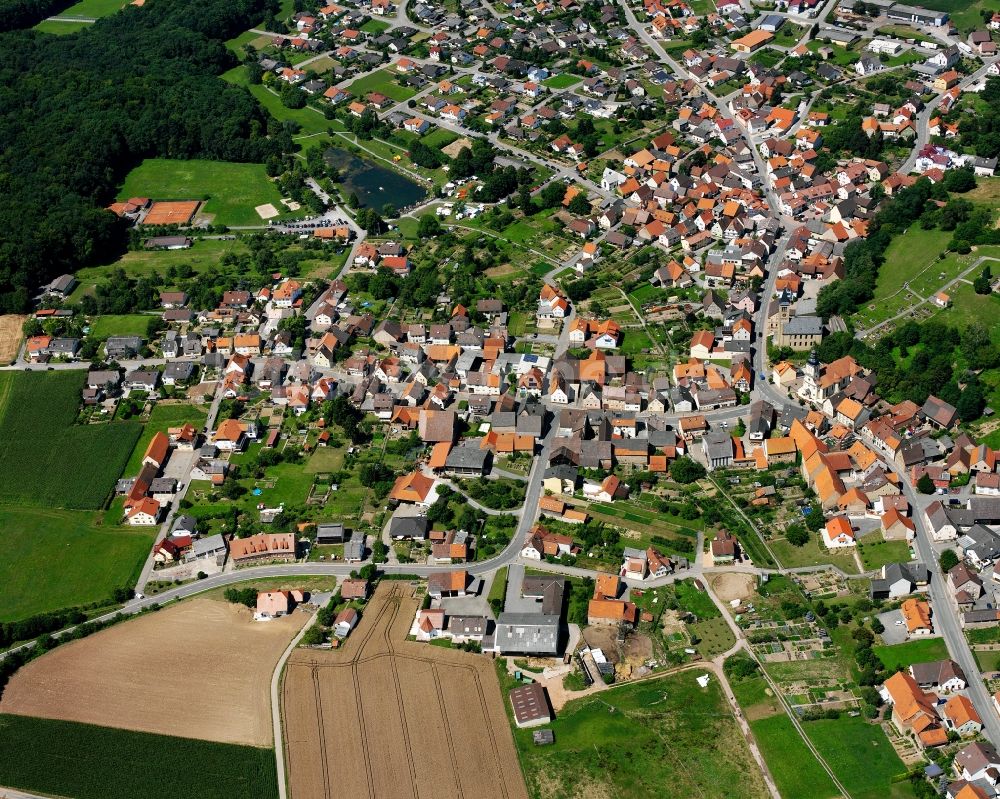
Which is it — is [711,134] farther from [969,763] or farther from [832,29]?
[969,763]

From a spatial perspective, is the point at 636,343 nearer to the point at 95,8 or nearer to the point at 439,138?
the point at 439,138

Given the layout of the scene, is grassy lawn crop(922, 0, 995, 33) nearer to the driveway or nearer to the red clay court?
the red clay court

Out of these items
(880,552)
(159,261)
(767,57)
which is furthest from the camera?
(767,57)

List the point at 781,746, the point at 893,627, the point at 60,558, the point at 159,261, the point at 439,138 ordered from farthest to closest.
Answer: the point at 439,138 → the point at 159,261 → the point at 60,558 → the point at 893,627 → the point at 781,746

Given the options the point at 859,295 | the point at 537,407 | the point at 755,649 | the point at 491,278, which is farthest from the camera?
the point at 491,278

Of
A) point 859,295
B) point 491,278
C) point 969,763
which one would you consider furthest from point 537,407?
point 969,763

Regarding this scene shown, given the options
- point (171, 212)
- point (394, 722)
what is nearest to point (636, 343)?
point (394, 722)
